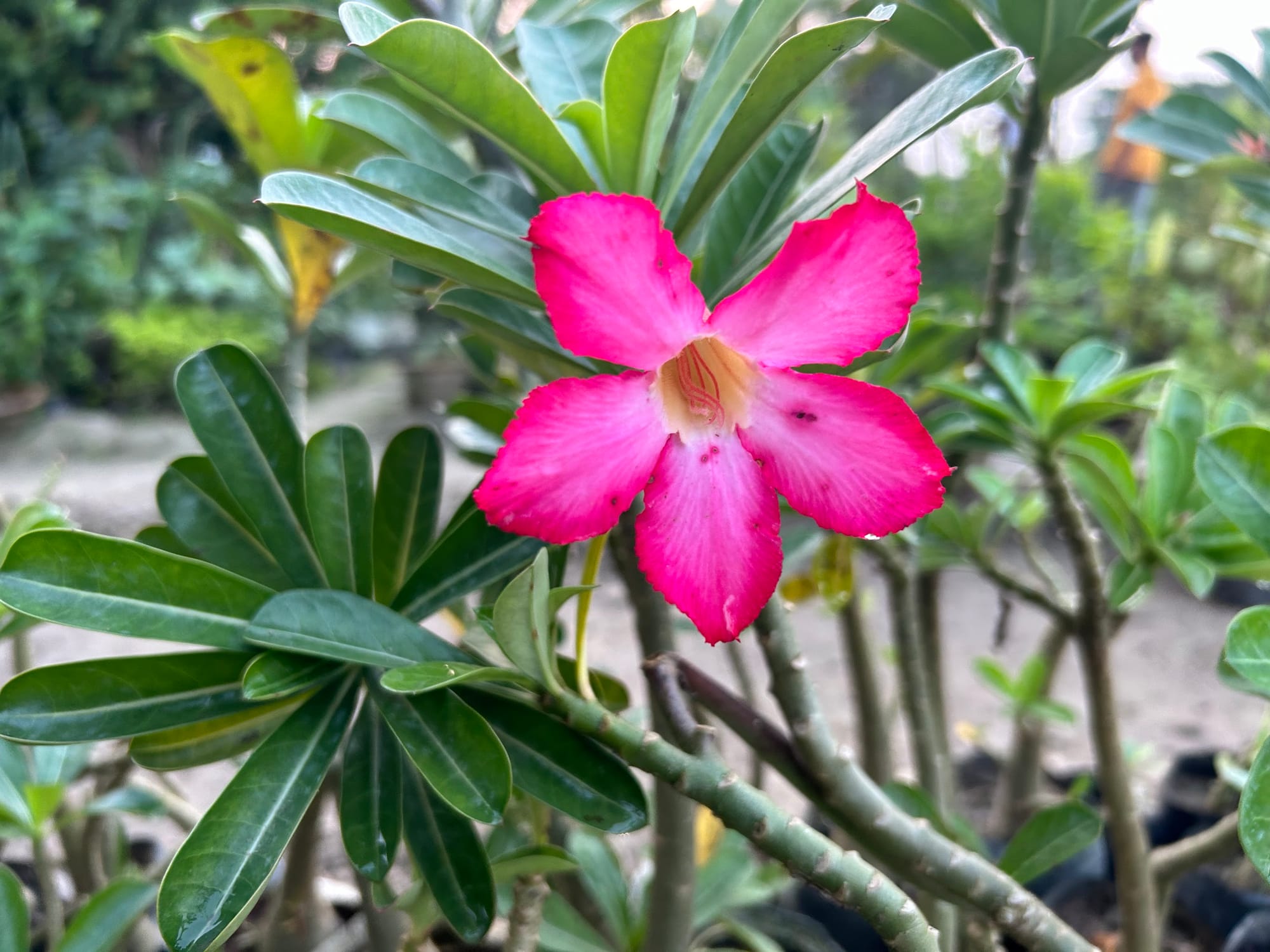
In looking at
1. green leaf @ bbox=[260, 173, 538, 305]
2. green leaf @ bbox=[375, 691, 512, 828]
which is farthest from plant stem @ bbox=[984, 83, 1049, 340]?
green leaf @ bbox=[375, 691, 512, 828]

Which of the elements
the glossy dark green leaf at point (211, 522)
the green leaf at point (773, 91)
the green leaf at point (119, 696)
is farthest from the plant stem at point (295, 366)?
the green leaf at point (773, 91)

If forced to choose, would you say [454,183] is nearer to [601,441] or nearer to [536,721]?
[601,441]

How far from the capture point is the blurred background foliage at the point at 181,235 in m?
3.58

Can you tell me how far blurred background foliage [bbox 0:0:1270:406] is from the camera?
11.8ft

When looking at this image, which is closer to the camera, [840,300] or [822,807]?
[840,300]

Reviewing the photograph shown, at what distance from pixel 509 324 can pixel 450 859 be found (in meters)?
0.31

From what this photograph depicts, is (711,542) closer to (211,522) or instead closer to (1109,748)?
(211,522)

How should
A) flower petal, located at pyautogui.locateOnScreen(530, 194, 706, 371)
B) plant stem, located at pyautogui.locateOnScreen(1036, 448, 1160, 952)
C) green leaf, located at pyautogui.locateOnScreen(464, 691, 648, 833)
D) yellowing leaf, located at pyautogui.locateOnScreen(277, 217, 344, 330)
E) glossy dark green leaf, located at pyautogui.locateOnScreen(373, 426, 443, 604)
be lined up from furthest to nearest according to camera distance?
yellowing leaf, located at pyautogui.locateOnScreen(277, 217, 344, 330), plant stem, located at pyautogui.locateOnScreen(1036, 448, 1160, 952), glossy dark green leaf, located at pyautogui.locateOnScreen(373, 426, 443, 604), green leaf, located at pyautogui.locateOnScreen(464, 691, 648, 833), flower petal, located at pyautogui.locateOnScreen(530, 194, 706, 371)

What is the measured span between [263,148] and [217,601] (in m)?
0.52

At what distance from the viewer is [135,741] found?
452mm

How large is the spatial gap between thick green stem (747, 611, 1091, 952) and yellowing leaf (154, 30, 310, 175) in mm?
637

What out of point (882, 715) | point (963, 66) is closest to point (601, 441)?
point (963, 66)

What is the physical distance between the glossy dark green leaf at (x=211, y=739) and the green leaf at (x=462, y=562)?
3.3 inches

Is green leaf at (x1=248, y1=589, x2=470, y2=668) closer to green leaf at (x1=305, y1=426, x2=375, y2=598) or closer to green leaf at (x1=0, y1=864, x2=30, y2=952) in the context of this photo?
green leaf at (x1=305, y1=426, x2=375, y2=598)
